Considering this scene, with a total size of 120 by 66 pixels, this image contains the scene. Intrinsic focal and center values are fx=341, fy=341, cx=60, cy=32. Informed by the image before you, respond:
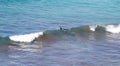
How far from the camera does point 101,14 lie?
1043 inches

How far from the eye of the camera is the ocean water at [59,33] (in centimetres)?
1556

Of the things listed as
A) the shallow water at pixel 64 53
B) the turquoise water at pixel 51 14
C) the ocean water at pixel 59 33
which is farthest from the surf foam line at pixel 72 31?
the turquoise water at pixel 51 14

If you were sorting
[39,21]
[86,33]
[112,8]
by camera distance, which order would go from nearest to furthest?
[86,33] → [39,21] → [112,8]

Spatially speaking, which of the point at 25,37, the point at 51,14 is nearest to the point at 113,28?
the point at 51,14

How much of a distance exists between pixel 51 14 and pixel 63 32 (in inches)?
176

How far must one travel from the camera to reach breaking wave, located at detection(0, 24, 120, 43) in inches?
715

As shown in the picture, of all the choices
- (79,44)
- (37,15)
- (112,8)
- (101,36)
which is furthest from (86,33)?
(112,8)

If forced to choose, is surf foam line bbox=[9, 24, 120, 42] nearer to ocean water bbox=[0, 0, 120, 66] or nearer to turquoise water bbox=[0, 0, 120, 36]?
ocean water bbox=[0, 0, 120, 66]

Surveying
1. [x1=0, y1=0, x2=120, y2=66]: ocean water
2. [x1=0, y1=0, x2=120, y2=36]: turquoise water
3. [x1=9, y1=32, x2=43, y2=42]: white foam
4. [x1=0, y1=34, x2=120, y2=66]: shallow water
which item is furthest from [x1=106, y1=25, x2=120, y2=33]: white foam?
[x1=9, y1=32, x2=43, y2=42]: white foam

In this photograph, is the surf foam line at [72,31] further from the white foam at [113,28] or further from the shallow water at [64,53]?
the shallow water at [64,53]

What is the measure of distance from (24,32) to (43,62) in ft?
16.9

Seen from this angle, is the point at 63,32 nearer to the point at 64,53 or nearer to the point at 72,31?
the point at 72,31

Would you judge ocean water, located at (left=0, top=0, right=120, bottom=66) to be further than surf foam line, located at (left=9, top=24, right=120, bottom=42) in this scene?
No

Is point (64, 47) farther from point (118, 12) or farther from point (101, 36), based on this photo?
point (118, 12)
